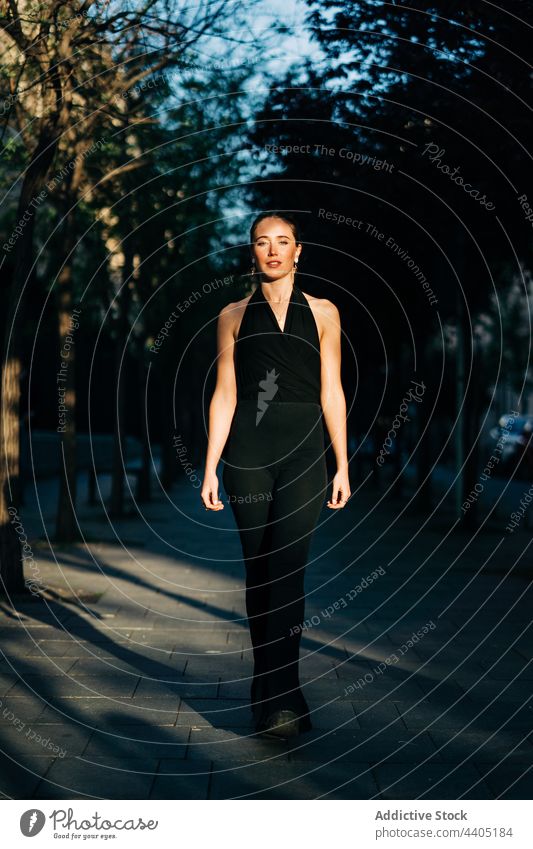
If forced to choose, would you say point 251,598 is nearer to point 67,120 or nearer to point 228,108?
point 67,120

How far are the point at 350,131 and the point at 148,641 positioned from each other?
5.24m

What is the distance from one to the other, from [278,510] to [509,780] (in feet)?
5.07

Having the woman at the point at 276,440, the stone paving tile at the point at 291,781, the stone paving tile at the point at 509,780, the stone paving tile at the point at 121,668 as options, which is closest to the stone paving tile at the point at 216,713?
Result: the woman at the point at 276,440

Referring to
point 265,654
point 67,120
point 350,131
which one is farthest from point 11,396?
point 265,654

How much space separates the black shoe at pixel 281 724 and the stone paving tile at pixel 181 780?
18.0 inches

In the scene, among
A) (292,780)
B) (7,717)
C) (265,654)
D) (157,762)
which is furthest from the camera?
(7,717)

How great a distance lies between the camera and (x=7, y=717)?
6062 millimetres

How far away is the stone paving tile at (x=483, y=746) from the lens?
533 centimetres

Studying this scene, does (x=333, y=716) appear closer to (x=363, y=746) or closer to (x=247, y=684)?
(x=363, y=746)

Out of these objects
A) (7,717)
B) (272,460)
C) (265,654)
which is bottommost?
(7,717)

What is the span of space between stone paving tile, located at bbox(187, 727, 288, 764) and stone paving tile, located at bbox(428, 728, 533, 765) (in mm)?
730

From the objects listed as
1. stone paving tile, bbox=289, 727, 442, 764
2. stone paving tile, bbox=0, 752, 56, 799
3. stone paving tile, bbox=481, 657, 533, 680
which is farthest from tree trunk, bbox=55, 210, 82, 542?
stone paving tile, bbox=0, 752, 56, 799

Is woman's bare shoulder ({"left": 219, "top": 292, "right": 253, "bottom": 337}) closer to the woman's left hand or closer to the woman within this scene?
the woman

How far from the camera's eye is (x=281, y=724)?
559cm
